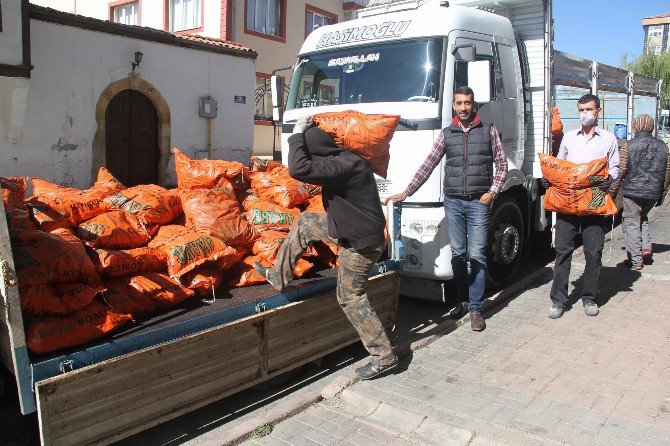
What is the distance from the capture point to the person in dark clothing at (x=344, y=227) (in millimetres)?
3746

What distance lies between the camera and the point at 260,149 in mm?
18516

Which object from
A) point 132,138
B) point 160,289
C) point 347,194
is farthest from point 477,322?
point 132,138

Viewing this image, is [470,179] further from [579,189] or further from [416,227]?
[579,189]

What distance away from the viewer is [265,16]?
1970 centimetres

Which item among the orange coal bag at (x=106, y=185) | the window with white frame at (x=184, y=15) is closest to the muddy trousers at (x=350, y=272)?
the orange coal bag at (x=106, y=185)

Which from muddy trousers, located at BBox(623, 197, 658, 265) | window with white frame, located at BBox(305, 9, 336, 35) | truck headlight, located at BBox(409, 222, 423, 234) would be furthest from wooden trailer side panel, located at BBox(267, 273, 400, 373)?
window with white frame, located at BBox(305, 9, 336, 35)

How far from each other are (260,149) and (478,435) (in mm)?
15905

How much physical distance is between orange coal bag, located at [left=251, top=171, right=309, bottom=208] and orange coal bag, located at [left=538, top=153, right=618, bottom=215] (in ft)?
7.48

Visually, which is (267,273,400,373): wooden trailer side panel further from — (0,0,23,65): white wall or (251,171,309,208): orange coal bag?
(0,0,23,65): white wall

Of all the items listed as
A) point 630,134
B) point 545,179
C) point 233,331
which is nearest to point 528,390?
point 233,331

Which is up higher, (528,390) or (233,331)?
(233,331)

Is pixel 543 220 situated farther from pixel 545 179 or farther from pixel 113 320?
pixel 113 320

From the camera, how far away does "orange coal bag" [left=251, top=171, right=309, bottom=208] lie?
4.91m

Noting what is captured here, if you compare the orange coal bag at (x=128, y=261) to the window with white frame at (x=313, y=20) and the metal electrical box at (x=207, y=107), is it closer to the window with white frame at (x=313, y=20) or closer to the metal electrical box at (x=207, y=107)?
the metal electrical box at (x=207, y=107)
